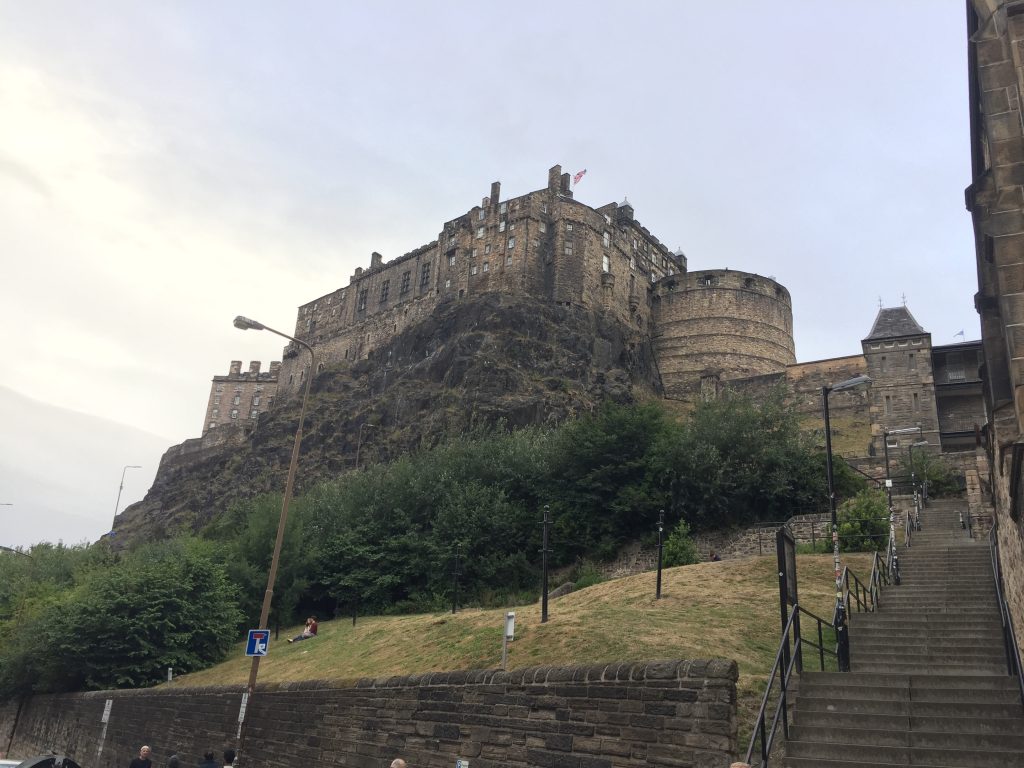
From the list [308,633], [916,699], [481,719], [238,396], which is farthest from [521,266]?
[238,396]

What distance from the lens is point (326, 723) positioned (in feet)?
48.4

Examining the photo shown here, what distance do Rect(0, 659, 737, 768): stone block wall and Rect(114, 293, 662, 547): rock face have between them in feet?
102

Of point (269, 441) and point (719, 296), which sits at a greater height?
point (719, 296)

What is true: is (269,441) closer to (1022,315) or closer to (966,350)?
(966,350)

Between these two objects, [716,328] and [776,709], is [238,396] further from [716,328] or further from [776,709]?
[776,709]

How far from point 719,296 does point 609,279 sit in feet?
35.9

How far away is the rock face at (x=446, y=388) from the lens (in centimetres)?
5331

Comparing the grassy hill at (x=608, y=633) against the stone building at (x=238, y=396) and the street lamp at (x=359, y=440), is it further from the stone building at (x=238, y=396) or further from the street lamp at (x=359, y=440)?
the stone building at (x=238, y=396)

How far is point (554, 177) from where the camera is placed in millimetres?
66000

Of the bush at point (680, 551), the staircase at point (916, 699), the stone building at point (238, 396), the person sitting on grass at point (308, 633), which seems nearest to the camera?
the staircase at point (916, 699)

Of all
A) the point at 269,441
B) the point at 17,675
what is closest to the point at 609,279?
the point at 269,441

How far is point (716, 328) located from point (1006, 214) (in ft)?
194

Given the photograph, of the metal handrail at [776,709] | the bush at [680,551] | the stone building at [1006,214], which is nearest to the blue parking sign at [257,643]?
the metal handrail at [776,709]

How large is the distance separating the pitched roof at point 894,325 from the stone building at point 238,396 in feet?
267
